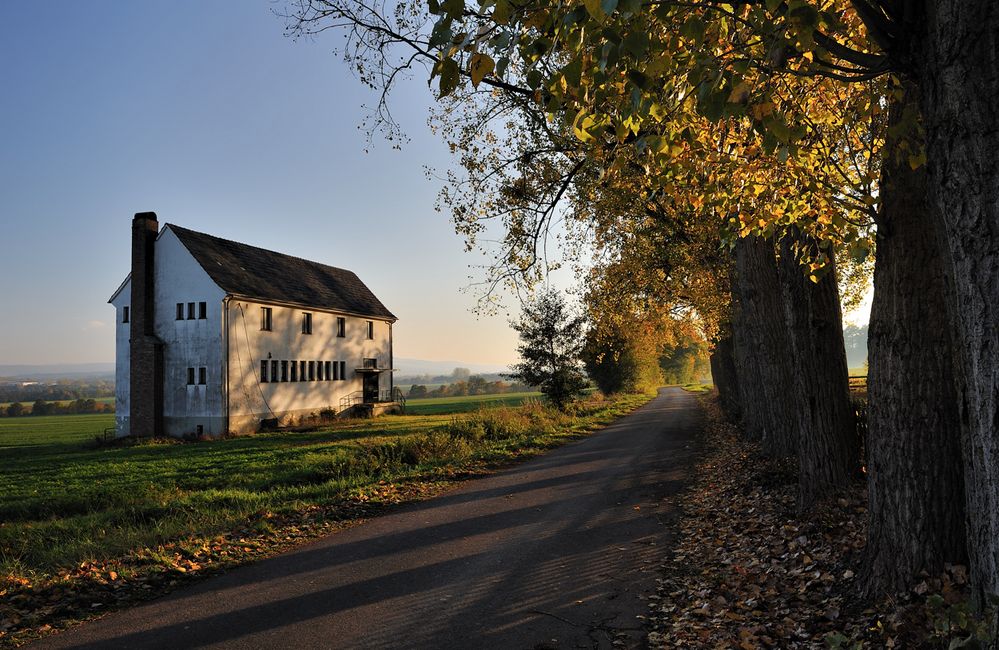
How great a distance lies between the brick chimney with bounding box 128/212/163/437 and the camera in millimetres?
32562

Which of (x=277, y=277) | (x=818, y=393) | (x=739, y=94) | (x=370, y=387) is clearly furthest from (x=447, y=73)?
(x=370, y=387)

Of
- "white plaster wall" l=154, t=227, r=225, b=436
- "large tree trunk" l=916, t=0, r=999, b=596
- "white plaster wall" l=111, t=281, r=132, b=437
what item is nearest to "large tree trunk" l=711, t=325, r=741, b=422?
"large tree trunk" l=916, t=0, r=999, b=596

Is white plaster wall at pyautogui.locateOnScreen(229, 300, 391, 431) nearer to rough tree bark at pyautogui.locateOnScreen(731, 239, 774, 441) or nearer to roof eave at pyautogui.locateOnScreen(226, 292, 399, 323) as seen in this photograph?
roof eave at pyautogui.locateOnScreen(226, 292, 399, 323)

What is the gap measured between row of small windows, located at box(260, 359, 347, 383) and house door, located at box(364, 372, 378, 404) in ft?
8.78

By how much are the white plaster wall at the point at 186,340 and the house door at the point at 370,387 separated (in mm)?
13399

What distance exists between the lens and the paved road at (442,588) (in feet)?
17.4

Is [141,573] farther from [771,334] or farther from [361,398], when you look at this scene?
[361,398]

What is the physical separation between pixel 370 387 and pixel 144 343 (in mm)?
16069

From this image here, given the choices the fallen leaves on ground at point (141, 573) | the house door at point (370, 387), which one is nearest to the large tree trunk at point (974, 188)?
the fallen leaves on ground at point (141, 573)

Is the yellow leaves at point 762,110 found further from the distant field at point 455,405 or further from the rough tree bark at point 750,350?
the distant field at point 455,405

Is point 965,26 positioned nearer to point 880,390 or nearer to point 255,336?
point 880,390

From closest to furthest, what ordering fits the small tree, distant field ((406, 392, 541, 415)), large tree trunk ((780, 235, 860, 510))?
large tree trunk ((780, 235, 860, 510)) < the small tree < distant field ((406, 392, 541, 415))

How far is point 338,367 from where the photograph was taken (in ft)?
137

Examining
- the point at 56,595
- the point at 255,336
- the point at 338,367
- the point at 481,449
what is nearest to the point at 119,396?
the point at 255,336
